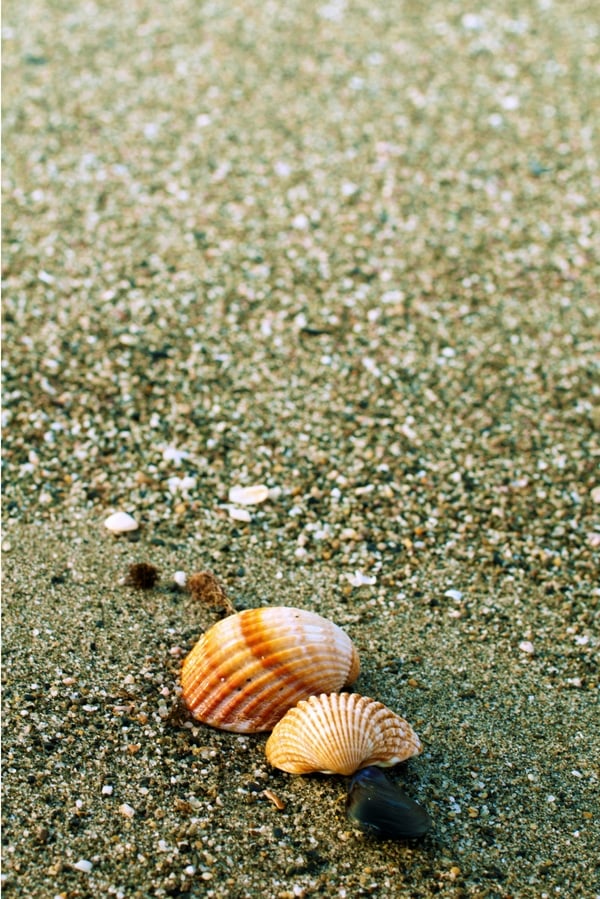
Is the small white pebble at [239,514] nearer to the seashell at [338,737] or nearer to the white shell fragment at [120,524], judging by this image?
the white shell fragment at [120,524]

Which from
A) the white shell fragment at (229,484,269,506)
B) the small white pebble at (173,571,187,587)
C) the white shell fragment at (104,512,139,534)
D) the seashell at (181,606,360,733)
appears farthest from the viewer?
the white shell fragment at (229,484,269,506)

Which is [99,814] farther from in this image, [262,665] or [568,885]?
[568,885]

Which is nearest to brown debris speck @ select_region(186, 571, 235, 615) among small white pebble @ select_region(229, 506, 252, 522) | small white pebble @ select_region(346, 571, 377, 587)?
small white pebble @ select_region(229, 506, 252, 522)

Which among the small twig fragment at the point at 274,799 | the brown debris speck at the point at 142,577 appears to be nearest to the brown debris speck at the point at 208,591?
the brown debris speck at the point at 142,577

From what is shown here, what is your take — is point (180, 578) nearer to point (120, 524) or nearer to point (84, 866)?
point (120, 524)

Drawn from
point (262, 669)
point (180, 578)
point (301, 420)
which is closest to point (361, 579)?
point (180, 578)

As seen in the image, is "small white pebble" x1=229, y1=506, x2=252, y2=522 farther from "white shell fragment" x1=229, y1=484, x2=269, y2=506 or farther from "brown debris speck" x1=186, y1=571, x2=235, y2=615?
"brown debris speck" x1=186, y1=571, x2=235, y2=615
